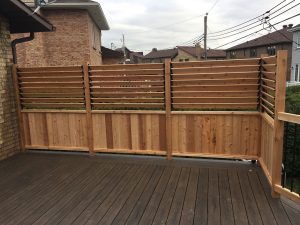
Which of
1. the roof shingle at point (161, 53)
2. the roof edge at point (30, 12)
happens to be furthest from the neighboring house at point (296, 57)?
the roof shingle at point (161, 53)

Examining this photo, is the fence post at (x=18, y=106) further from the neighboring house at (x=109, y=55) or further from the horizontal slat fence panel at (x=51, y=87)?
the neighboring house at (x=109, y=55)

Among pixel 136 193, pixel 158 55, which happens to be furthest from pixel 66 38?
pixel 158 55

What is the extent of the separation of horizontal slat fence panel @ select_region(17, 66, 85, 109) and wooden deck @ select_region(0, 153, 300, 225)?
1.13 m

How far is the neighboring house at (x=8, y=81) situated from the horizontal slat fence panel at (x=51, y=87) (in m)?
0.22

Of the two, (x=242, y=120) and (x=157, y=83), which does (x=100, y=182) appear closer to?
(x=157, y=83)

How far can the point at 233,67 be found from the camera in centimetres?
442

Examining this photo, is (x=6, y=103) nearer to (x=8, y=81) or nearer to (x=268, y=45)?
(x=8, y=81)

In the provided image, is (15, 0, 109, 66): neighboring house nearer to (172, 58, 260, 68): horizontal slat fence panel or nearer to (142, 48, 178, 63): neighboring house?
(172, 58, 260, 68): horizontal slat fence panel

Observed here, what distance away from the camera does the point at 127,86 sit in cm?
502

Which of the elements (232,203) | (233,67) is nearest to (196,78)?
(233,67)

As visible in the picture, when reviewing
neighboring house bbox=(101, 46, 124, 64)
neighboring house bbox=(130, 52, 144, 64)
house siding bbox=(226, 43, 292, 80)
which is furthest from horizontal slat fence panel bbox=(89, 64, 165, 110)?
neighboring house bbox=(130, 52, 144, 64)

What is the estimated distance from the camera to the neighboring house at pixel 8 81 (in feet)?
17.3

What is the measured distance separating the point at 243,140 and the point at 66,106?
3.38 m

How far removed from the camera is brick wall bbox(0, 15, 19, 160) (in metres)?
5.29
